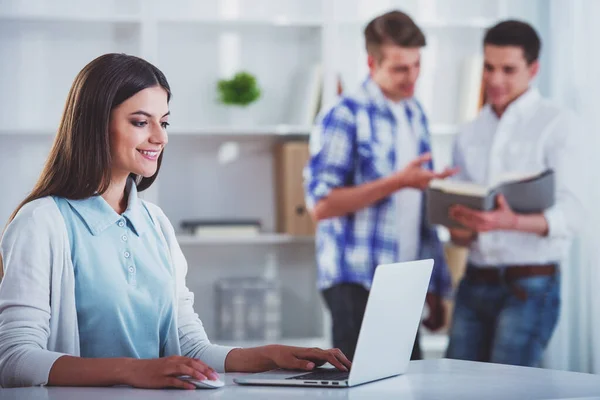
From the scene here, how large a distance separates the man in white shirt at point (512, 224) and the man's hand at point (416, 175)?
15cm

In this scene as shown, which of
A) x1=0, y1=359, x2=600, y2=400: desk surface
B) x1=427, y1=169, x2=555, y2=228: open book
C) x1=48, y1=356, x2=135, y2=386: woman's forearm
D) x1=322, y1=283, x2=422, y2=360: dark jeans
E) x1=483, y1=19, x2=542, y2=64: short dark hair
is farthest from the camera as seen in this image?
x1=483, y1=19, x2=542, y2=64: short dark hair

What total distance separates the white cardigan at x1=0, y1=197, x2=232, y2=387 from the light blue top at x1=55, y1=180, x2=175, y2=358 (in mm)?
40

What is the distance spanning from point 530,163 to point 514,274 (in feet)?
1.30

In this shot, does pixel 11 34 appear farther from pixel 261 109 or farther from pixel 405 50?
pixel 405 50

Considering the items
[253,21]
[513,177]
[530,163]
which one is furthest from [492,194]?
[253,21]

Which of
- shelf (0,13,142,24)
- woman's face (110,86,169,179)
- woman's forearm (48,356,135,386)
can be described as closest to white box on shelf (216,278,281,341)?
shelf (0,13,142,24)

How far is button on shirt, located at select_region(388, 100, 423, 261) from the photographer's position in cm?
342

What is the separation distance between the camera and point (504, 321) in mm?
3191

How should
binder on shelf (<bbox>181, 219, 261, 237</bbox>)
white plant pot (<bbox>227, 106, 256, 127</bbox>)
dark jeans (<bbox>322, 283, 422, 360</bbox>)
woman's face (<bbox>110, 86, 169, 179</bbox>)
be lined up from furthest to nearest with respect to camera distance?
1. white plant pot (<bbox>227, 106, 256, 127</bbox>)
2. binder on shelf (<bbox>181, 219, 261, 237</bbox>)
3. dark jeans (<bbox>322, 283, 422, 360</bbox>)
4. woman's face (<bbox>110, 86, 169, 179</bbox>)

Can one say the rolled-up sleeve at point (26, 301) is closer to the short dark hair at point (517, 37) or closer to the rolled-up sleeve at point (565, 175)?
the rolled-up sleeve at point (565, 175)

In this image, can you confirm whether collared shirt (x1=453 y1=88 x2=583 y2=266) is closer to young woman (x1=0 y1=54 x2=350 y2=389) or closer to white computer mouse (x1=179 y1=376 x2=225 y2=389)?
young woman (x1=0 y1=54 x2=350 y2=389)

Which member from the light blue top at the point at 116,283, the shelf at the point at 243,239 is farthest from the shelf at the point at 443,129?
the light blue top at the point at 116,283

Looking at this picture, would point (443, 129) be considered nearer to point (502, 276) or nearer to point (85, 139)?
point (502, 276)

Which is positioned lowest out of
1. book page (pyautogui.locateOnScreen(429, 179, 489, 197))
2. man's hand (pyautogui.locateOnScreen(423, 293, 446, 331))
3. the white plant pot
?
man's hand (pyautogui.locateOnScreen(423, 293, 446, 331))
